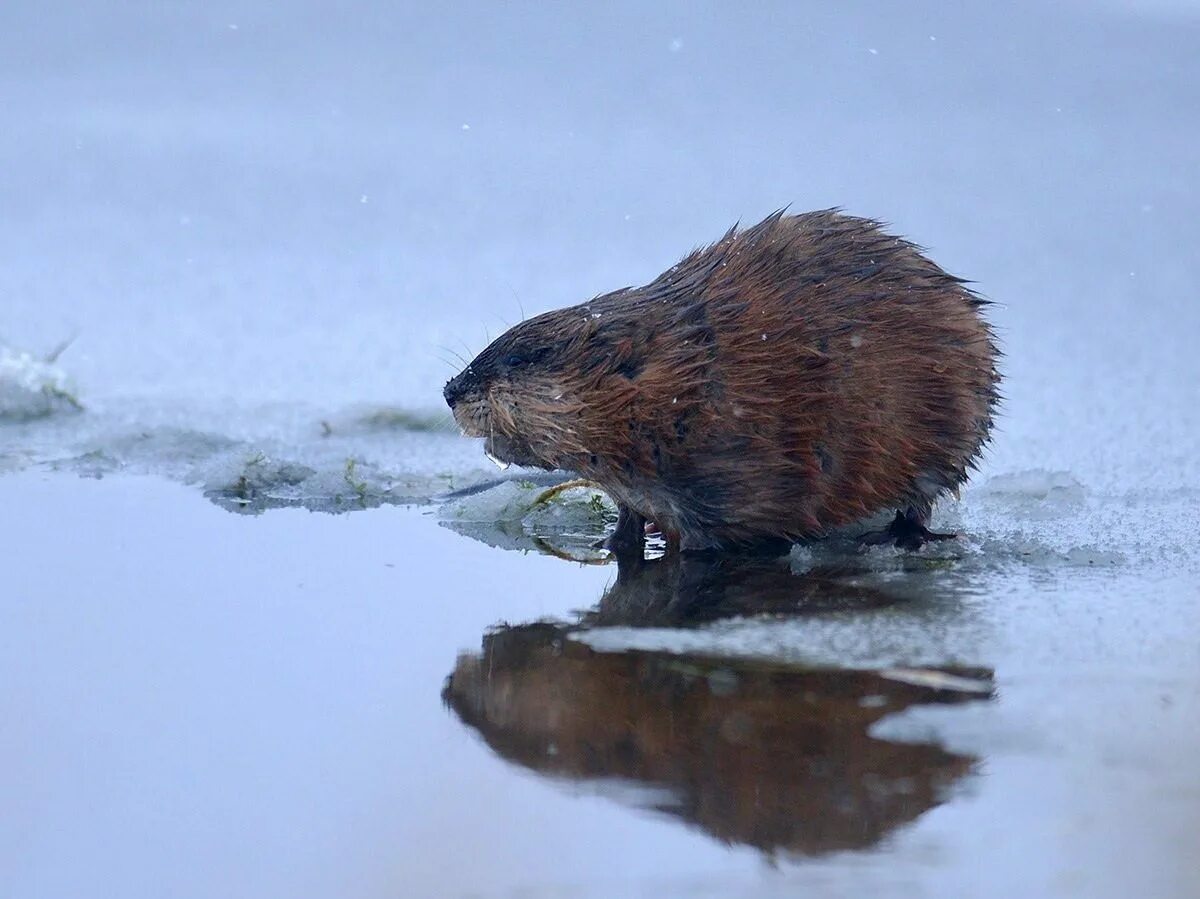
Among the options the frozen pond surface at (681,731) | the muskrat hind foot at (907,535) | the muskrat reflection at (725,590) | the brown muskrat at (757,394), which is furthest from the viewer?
the muskrat hind foot at (907,535)

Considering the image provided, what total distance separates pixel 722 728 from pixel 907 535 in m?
1.62

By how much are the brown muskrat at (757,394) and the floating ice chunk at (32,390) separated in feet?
7.68

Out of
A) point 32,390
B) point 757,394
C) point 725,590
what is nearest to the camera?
point 725,590

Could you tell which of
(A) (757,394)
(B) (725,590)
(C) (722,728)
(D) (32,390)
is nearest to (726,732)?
(C) (722,728)

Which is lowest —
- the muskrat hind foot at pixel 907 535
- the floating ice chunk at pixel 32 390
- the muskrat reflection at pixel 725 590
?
the muskrat reflection at pixel 725 590

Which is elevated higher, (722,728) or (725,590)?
(725,590)

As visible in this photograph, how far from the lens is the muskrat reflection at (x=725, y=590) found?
3.12m

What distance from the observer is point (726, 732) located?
7.70 feet

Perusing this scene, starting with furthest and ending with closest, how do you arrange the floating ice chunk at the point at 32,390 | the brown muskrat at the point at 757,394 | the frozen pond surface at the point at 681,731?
the floating ice chunk at the point at 32,390 → the brown muskrat at the point at 757,394 → the frozen pond surface at the point at 681,731

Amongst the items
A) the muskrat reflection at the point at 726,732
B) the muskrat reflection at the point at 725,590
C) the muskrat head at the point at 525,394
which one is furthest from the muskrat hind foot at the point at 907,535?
the muskrat reflection at the point at 726,732

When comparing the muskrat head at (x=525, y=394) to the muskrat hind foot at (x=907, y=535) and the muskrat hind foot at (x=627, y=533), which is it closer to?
the muskrat hind foot at (x=627, y=533)

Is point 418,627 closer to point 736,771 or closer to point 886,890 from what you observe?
point 736,771

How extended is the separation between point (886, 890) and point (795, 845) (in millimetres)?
148

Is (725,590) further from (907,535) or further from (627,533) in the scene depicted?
(907,535)
